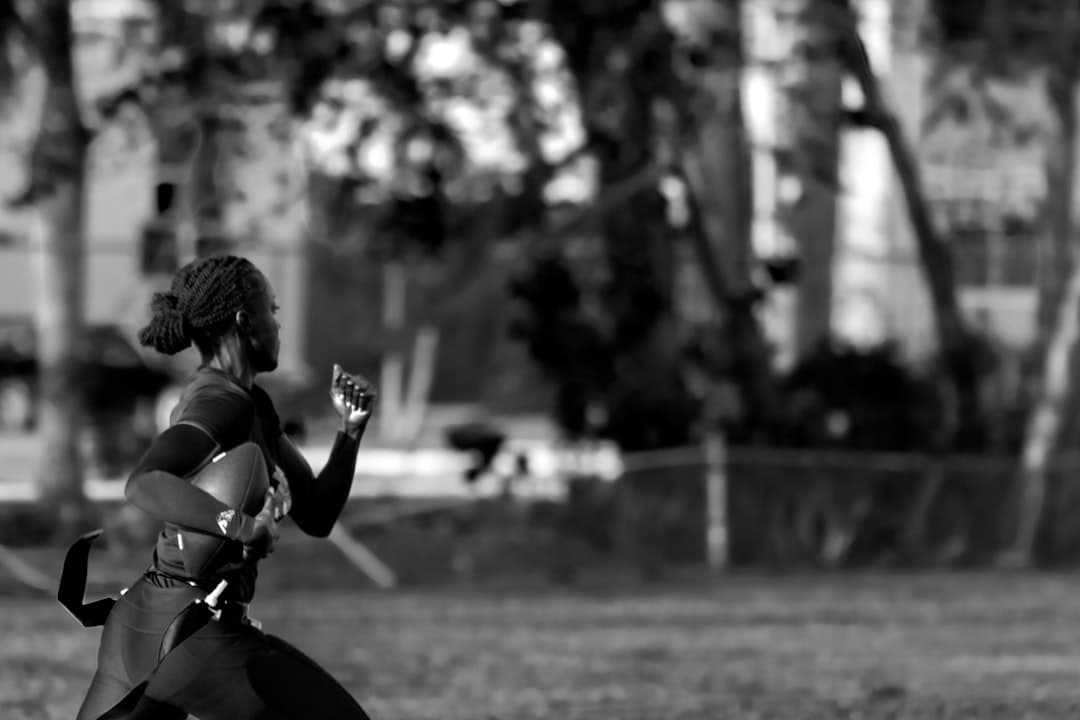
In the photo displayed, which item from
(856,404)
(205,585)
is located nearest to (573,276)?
(856,404)

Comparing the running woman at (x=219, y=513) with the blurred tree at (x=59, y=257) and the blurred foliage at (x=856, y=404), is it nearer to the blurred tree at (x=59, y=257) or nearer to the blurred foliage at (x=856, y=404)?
the blurred tree at (x=59, y=257)

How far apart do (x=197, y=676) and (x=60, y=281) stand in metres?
14.8

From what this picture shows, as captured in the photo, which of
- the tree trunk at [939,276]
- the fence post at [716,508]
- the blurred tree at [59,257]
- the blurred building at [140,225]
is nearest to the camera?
the fence post at [716,508]

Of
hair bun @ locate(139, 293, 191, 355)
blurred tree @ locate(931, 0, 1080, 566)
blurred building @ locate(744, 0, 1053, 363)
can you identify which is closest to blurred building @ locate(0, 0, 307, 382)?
blurred building @ locate(744, 0, 1053, 363)

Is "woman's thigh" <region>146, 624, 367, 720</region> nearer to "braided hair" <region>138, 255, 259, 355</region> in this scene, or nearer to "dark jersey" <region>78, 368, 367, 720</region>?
"dark jersey" <region>78, 368, 367, 720</region>

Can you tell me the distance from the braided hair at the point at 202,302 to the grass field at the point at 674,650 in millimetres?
4578

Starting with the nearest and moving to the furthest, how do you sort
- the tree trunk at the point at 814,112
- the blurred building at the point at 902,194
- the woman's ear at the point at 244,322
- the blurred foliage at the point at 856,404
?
1. the woman's ear at the point at 244,322
2. the tree trunk at the point at 814,112
3. the blurred foliage at the point at 856,404
4. the blurred building at the point at 902,194

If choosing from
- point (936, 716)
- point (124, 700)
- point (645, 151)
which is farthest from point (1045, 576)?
point (124, 700)

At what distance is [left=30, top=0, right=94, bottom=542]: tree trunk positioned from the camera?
64.1ft

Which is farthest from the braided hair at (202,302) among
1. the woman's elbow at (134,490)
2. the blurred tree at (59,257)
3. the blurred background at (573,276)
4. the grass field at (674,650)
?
the blurred tree at (59,257)

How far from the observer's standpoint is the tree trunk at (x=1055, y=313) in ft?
66.4

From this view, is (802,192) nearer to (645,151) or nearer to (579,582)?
(645,151)

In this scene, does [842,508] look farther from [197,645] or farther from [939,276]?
[197,645]

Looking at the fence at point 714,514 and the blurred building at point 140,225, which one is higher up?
the blurred building at point 140,225
